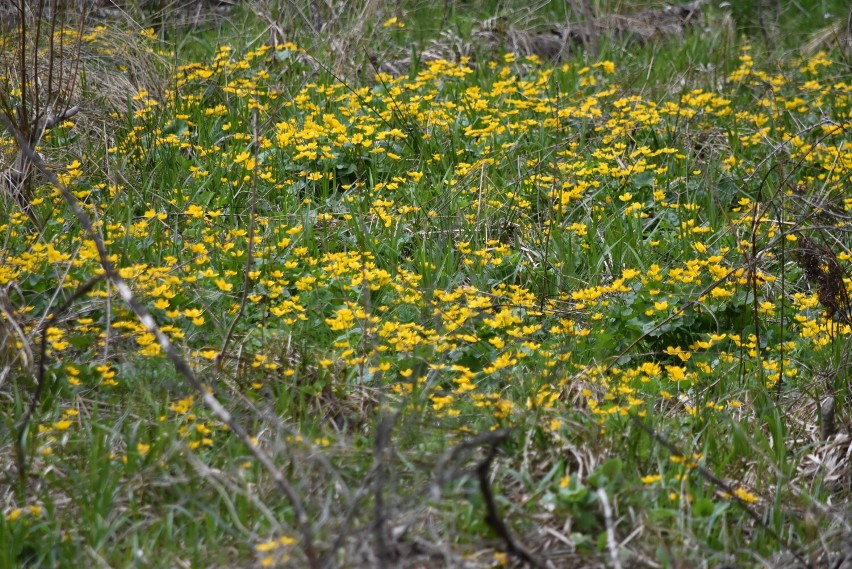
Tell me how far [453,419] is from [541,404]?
10.8 inches

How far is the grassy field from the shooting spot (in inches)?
101

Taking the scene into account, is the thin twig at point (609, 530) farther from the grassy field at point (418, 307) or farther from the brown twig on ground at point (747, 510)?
the brown twig on ground at point (747, 510)

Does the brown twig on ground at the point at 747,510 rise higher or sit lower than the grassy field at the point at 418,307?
higher

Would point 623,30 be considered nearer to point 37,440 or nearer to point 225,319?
point 225,319

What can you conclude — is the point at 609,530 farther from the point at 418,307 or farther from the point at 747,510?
the point at 418,307

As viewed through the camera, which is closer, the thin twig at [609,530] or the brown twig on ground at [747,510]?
the thin twig at [609,530]

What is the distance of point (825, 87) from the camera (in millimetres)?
5875

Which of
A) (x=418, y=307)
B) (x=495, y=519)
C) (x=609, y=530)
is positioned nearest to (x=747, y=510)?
(x=609, y=530)

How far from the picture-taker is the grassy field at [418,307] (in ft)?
8.41

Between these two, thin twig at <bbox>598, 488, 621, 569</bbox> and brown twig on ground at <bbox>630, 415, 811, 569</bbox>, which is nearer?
thin twig at <bbox>598, 488, 621, 569</bbox>

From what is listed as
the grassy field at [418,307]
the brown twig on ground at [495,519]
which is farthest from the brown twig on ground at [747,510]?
the brown twig on ground at [495,519]

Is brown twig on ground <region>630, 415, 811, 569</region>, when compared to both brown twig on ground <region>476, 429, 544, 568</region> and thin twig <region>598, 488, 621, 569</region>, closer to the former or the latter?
thin twig <region>598, 488, 621, 569</region>

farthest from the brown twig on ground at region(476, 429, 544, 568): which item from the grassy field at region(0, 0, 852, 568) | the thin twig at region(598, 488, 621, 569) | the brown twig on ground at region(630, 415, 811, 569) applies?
the brown twig on ground at region(630, 415, 811, 569)

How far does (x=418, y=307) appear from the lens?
3697 millimetres
